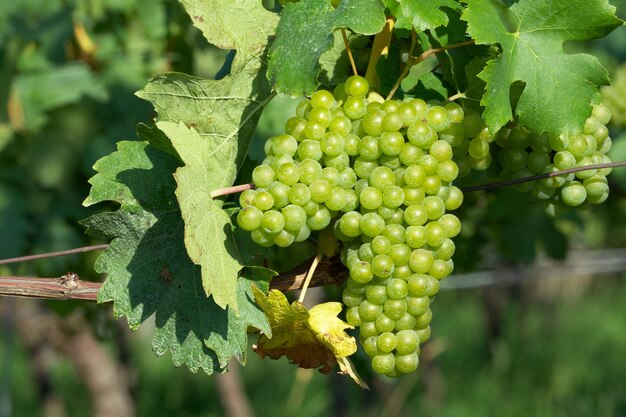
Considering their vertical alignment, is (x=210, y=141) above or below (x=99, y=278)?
above

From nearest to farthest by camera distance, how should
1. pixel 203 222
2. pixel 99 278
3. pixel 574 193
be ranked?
pixel 203 222 < pixel 574 193 < pixel 99 278

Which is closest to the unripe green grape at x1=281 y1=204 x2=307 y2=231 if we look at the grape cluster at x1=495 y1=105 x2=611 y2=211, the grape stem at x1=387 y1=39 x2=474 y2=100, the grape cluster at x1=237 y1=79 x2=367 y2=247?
the grape cluster at x1=237 y1=79 x2=367 y2=247

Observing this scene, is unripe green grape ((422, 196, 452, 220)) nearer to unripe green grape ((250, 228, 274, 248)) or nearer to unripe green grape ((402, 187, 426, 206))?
unripe green grape ((402, 187, 426, 206))

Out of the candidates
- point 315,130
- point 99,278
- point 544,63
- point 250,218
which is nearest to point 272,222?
point 250,218

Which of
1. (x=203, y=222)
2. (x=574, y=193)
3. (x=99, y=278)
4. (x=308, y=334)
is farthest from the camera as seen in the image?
(x=99, y=278)

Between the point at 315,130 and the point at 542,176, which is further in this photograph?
the point at 542,176

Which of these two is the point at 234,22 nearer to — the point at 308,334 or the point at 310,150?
the point at 310,150

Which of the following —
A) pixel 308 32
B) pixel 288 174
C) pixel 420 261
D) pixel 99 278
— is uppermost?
pixel 308 32
